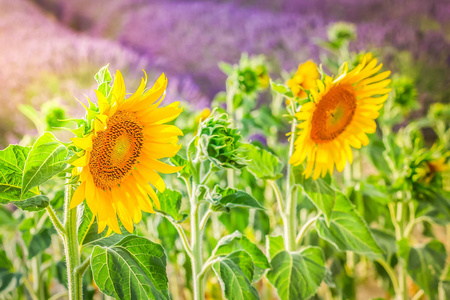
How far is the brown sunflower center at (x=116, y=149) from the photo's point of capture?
13.3 inches

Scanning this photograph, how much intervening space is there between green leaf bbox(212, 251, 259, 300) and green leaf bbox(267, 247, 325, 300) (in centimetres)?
6

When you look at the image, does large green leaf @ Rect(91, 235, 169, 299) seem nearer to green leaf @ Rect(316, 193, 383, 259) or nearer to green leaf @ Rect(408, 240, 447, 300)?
green leaf @ Rect(316, 193, 383, 259)

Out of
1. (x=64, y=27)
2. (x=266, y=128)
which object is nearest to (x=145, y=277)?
(x=266, y=128)

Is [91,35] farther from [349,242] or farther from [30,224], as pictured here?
[349,242]

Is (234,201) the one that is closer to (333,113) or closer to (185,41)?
(333,113)

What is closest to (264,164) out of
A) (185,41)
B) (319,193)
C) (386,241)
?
(319,193)

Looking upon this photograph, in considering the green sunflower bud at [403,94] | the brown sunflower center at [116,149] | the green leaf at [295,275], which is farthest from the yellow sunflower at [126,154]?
the green sunflower bud at [403,94]

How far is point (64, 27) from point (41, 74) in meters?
0.19

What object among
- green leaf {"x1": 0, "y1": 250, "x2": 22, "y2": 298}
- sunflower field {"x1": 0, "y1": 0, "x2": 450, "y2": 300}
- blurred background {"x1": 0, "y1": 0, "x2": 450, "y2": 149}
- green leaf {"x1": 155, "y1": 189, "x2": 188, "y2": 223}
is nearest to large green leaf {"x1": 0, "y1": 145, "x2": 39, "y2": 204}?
sunflower field {"x1": 0, "y1": 0, "x2": 450, "y2": 300}

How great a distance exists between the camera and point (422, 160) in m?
0.65

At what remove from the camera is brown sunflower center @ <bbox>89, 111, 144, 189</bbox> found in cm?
34

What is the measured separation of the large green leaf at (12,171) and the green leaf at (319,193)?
0.30 meters

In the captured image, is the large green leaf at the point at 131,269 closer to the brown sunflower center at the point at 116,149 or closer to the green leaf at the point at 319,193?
the brown sunflower center at the point at 116,149

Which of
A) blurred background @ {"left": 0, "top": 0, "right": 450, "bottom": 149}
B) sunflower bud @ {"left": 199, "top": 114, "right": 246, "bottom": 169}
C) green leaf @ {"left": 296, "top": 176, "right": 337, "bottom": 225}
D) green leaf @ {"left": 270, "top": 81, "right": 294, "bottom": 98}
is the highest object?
blurred background @ {"left": 0, "top": 0, "right": 450, "bottom": 149}
